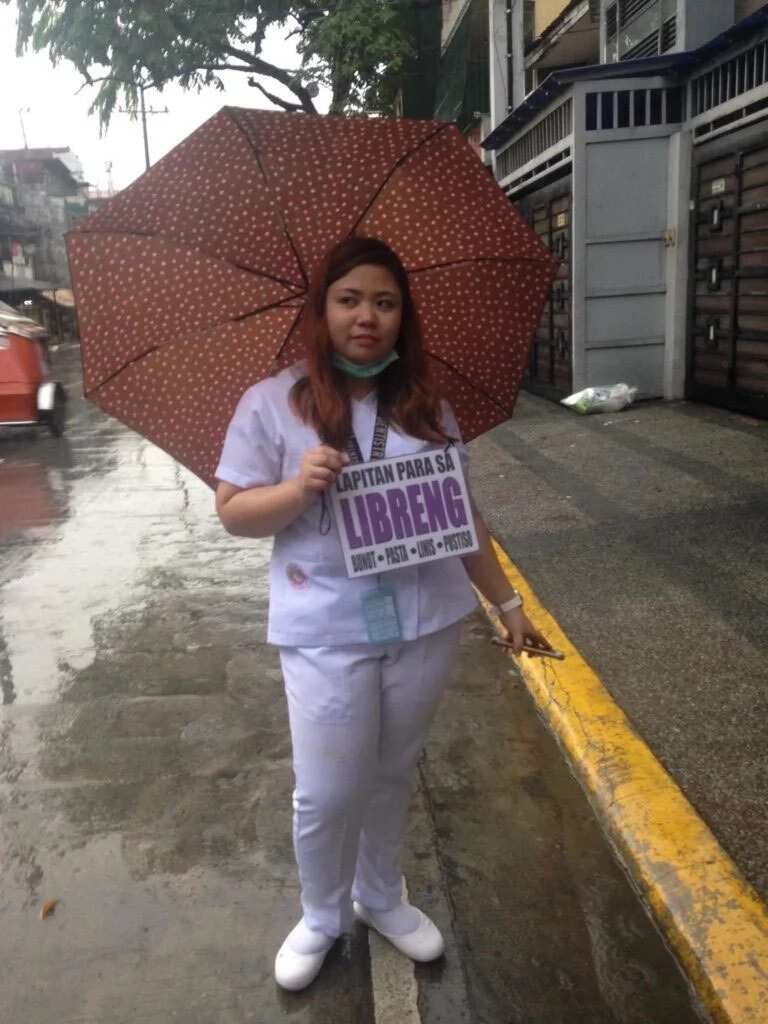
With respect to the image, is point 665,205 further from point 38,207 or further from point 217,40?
point 38,207

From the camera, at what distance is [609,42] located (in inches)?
525

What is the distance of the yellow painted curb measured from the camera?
93.7 inches

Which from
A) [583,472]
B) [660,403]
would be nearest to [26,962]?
[583,472]

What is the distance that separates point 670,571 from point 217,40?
668 inches

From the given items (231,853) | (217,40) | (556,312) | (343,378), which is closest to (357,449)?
(343,378)

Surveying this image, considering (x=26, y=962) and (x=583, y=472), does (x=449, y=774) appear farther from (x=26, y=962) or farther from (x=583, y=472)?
(x=583, y=472)

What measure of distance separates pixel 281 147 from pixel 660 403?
9.50m

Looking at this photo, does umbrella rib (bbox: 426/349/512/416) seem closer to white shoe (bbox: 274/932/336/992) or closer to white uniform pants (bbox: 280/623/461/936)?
white uniform pants (bbox: 280/623/461/936)

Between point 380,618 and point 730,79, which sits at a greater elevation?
point 730,79

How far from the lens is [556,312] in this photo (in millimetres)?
12805

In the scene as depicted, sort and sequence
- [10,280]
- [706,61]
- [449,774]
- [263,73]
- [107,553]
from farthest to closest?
[10,280] < [263,73] < [706,61] < [107,553] < [449,774]

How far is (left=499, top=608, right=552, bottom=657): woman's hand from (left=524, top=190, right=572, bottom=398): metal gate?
373 inches

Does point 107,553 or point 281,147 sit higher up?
point 281,147

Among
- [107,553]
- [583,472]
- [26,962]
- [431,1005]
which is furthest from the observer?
[583,472]
